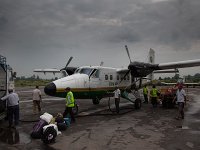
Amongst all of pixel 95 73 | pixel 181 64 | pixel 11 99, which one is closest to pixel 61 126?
pixel 11 99

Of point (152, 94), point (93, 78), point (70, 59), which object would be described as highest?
point (70, 59)

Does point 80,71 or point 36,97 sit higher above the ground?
point 80,71

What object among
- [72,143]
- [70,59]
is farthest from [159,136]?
[70,59]

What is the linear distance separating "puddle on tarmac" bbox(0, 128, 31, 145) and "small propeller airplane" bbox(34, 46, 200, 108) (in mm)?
4286

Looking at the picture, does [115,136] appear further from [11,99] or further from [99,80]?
[99,80]

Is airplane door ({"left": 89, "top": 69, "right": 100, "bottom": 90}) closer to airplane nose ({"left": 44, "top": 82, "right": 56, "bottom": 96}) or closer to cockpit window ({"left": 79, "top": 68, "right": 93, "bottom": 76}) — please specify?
cockpit window ({"left": 79, "top": 68, "right": 93, "bottom": 76})

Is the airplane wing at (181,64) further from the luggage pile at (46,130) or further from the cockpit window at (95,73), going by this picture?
the luggage pile at (46,130)

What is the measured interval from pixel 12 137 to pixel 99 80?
9.30 meters

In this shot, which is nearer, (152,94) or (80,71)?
(80,71)

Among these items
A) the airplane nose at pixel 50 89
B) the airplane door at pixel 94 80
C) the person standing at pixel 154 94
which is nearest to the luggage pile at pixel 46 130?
the airplane nose at pixel 50 89

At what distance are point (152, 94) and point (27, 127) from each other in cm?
1035

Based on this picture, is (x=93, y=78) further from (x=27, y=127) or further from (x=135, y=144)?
(x=135, y=144)

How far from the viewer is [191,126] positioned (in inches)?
453

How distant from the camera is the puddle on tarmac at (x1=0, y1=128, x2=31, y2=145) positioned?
344 inches
